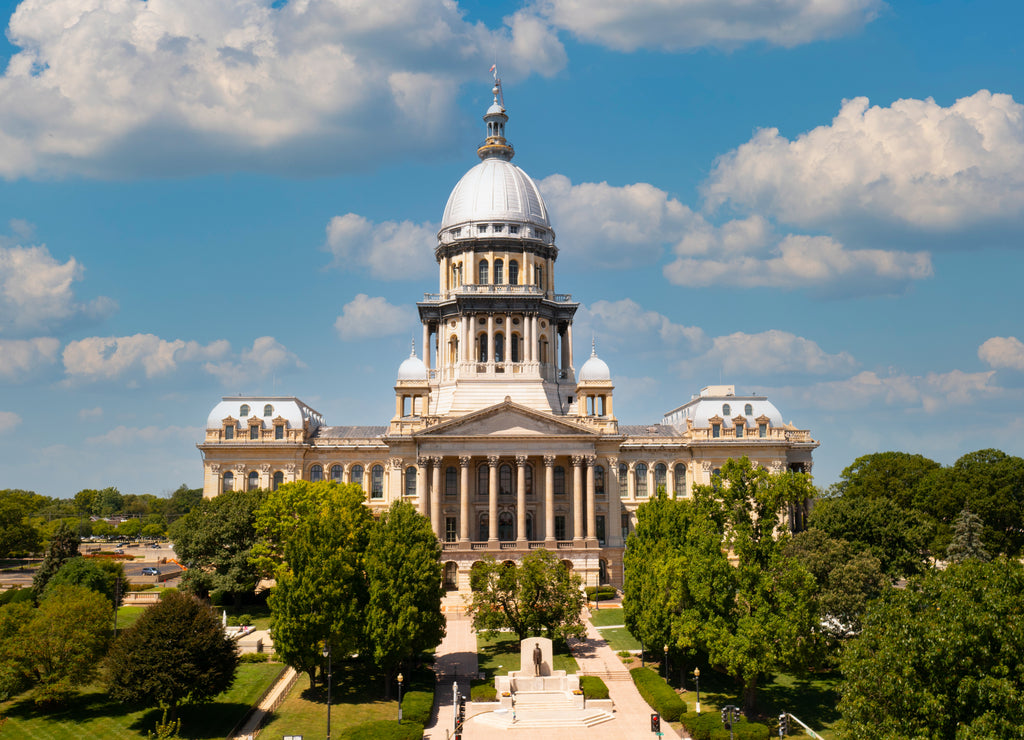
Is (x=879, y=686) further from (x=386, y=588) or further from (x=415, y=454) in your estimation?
(x=415, y=454)

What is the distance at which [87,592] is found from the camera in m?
57.3

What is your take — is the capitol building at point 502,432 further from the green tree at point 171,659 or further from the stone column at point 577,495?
the green tree at point 171,659

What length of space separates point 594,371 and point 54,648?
63.3 meters

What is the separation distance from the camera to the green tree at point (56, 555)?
231ft

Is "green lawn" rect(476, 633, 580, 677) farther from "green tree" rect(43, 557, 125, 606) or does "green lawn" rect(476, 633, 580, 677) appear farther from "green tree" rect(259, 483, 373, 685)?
"green tree" rect(43, 557, 125, 606)

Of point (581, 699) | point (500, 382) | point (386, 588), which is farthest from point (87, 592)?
point (500, 382)

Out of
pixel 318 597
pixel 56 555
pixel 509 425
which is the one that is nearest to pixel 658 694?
pixel 318 597

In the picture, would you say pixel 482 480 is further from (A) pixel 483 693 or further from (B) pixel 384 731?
(B) pixel 384 731

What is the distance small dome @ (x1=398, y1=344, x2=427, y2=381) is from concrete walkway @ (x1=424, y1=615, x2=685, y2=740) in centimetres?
3446

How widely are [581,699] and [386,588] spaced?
14380mm

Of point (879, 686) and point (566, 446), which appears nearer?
point (879, 686)

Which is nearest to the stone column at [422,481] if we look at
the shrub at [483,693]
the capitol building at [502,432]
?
the capitol building at [502,432]

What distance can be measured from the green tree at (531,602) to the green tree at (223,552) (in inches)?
872

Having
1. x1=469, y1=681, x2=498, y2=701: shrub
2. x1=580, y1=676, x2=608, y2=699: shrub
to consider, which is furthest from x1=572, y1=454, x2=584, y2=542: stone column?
x1=469, y1=681, x2=498, y2=701: shrub
